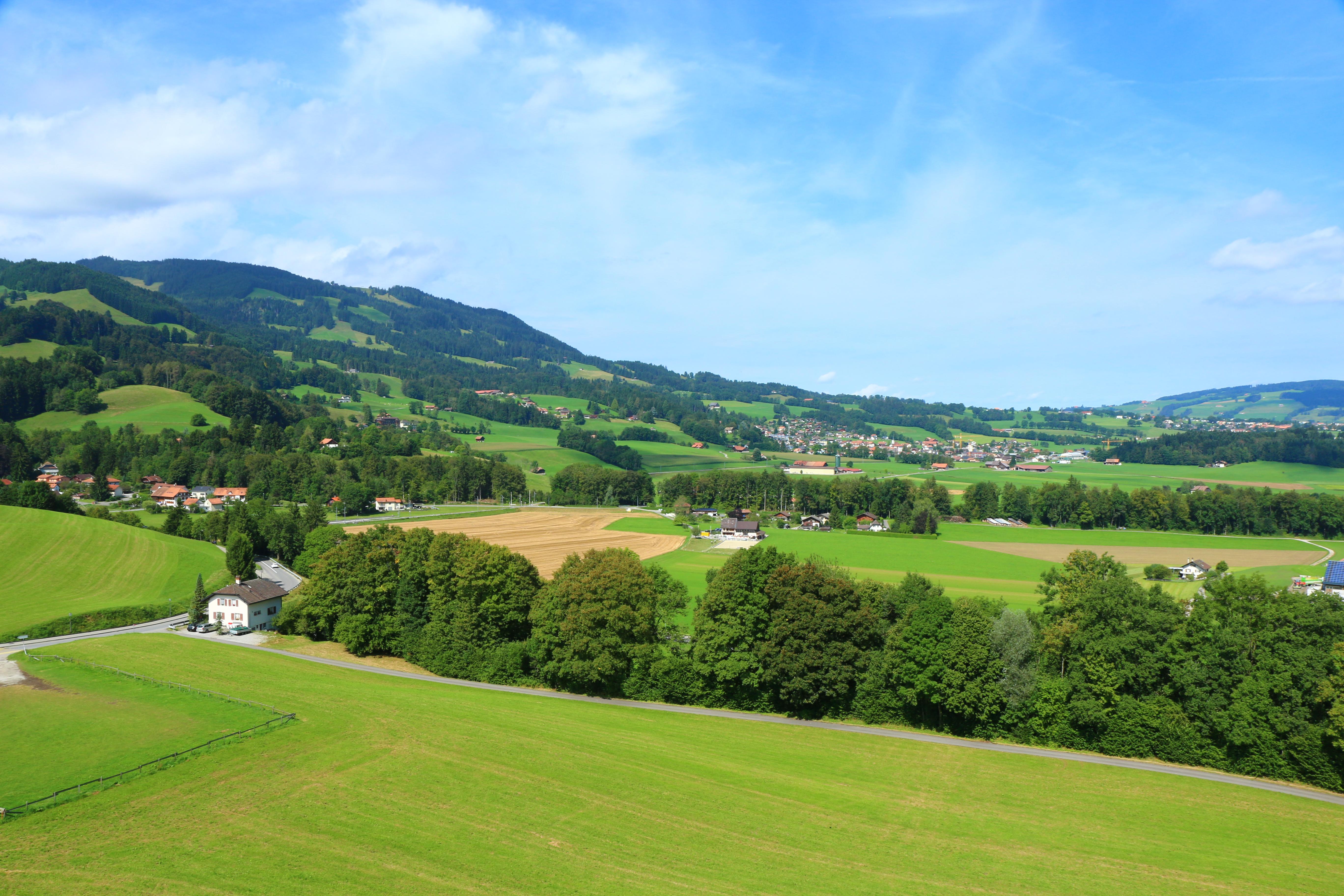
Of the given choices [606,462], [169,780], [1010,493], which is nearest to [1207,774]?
[169,780]

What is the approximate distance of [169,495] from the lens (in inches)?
4481

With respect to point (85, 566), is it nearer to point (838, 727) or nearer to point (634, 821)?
point (634, 821)

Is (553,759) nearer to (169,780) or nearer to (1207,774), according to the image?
(169,780)

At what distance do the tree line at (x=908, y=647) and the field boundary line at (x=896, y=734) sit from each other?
1.84ft

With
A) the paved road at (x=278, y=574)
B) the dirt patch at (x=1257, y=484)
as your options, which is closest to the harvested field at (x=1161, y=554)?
the dirt patch at (x=1257, y=484)

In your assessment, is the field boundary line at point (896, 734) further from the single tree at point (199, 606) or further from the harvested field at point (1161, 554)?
the harvested field at point (1161, 554)

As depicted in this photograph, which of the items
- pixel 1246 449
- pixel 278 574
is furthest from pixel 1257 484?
pixel 278 574

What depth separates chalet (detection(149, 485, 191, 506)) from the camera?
109 meters

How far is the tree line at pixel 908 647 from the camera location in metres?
31.2

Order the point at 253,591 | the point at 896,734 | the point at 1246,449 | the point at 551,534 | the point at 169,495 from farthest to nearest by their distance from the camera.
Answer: the point at 1246,449 < the point at 169,495 < the point at 551,534 < the point at 253,591 < the point at 896,734

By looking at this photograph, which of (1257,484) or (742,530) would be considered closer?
(742,530)

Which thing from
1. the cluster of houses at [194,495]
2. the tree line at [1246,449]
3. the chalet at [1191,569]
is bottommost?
the chalet at [1191,569]

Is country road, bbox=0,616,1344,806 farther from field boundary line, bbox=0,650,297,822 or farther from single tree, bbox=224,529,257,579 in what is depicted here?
single tree, bbox=224,529,257,579

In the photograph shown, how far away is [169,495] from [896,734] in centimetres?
11798
